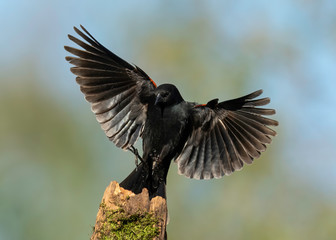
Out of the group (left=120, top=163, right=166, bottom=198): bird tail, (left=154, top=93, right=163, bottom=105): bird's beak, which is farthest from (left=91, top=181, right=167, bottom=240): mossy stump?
(left=154, top=93, right=163, bottom=105): bird's beak

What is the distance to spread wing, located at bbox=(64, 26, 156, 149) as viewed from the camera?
7.06 metres

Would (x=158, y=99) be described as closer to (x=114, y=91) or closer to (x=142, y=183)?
(x=114, y=91)

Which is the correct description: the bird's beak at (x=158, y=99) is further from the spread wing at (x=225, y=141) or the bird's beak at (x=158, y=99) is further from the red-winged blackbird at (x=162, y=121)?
the spread wing at (x=225, y=141)

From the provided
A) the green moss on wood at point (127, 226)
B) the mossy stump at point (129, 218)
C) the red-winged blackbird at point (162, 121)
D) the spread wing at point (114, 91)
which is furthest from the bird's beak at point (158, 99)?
the green moss on wood at point (127, 226)

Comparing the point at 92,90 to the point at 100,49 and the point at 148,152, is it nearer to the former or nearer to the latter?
the point at 100,49

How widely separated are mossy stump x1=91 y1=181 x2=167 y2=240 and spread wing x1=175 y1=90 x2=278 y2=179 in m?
2.12

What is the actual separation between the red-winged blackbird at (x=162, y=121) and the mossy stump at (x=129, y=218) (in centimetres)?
117

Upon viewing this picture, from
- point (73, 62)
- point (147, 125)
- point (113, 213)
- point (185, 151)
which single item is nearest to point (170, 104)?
point (147, 125)

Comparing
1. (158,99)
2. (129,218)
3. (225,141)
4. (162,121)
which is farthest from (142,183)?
(225,141)

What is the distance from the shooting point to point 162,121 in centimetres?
679

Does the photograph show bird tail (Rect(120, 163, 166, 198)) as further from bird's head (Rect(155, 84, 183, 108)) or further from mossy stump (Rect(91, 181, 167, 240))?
mossy stump (Rect(91, 181, 167, 240))

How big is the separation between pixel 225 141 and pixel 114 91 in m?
1.94

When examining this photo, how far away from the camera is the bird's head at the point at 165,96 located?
21.8 feet

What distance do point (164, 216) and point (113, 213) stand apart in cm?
59
